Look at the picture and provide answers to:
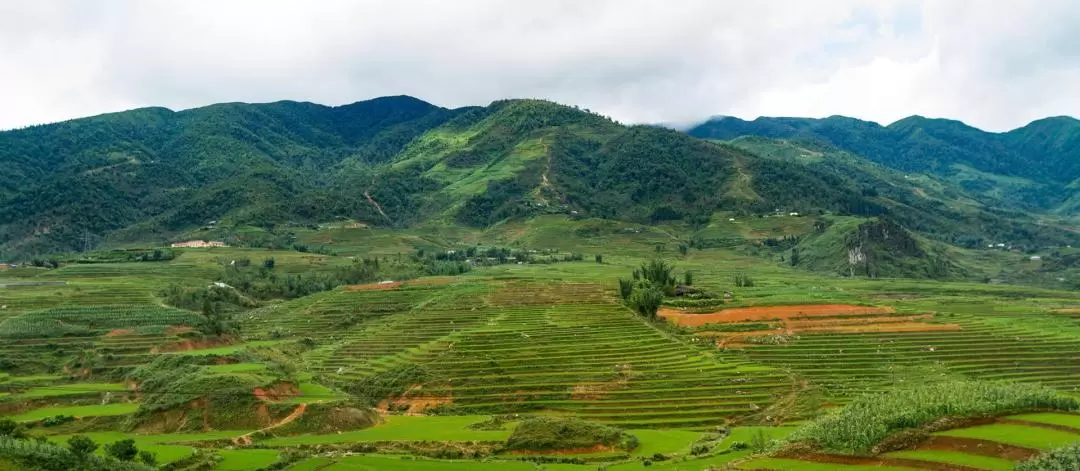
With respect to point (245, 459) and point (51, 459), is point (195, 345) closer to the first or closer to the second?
point (245, 459)

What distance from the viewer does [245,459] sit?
1543 inches

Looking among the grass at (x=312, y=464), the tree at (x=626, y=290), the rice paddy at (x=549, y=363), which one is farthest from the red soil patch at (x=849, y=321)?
the grass at (x=312, y=464)

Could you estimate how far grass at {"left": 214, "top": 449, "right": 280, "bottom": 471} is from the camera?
37.5 metres

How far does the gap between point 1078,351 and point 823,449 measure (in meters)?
47.5

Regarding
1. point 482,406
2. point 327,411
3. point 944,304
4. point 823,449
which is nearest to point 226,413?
point 327,411

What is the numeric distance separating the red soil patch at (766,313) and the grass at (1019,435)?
163 feet

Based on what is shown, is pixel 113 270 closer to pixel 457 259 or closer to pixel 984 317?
pixel 457 259

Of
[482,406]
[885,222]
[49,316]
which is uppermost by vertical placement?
[885,222]

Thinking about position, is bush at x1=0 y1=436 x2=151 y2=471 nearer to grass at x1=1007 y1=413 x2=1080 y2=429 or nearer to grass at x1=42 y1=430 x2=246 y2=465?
grass at x1=42 y1=430 x2=246 y2=465

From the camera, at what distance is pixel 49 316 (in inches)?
3056

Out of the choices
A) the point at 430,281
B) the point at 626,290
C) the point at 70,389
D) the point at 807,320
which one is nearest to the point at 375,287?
the point at 430,281

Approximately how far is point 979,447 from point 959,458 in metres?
1.27

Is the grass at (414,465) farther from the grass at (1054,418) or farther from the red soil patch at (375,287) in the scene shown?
the red soil patch at (375,287)

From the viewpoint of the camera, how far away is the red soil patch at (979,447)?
29703mm
